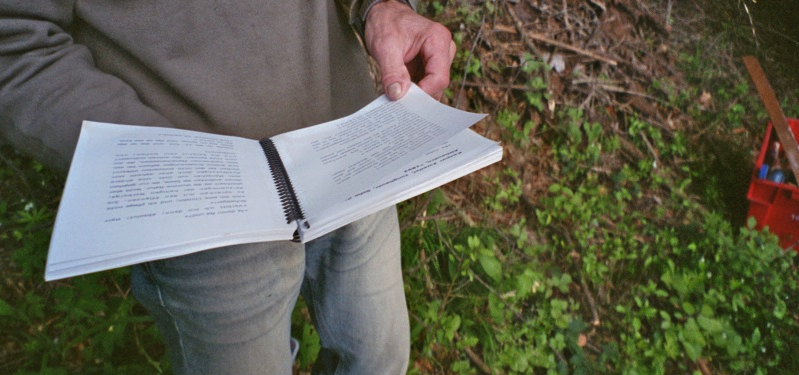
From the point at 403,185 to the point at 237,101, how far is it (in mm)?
592

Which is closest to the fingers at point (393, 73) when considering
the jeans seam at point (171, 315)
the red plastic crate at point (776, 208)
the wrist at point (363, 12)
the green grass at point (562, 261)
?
the wrist at point (363, 12)

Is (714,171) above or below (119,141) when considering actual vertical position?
below

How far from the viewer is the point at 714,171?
303 cm

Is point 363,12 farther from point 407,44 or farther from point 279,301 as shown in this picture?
point 279,301

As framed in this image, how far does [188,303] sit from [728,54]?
4.18 metres

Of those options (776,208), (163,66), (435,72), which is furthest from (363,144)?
(776,208)

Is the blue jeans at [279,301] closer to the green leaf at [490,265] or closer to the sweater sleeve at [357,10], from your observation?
the sweater sleeve at [357,10]

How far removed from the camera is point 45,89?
89cm

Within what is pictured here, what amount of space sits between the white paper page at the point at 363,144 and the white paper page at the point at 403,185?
0.10 feet

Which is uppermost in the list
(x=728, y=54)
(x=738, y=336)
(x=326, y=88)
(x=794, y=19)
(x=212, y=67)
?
(x=212, y=67)

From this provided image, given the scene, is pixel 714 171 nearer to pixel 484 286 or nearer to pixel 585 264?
pixel 585 264

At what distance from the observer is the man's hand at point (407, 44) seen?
1169 millimetres

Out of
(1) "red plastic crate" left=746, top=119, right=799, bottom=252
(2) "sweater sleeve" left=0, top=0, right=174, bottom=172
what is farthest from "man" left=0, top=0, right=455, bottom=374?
(1) "red plastic crate" left=746, top=119, right=799, bottom=252

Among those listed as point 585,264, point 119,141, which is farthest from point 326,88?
point 585,264
